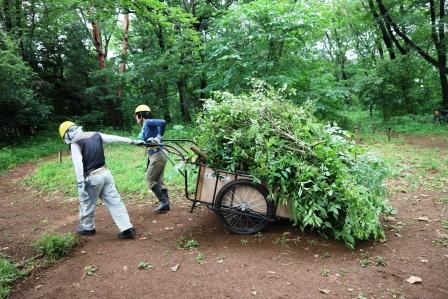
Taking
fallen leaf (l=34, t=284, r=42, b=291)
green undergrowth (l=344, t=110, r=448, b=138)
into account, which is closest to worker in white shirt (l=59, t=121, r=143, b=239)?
fallen leaf (l=34, t=284, r=42, b=291)

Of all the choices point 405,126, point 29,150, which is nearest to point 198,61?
point 29,150

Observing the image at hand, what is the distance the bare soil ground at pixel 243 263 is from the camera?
3.72 meters

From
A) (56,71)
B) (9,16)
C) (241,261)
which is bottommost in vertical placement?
(241,261)

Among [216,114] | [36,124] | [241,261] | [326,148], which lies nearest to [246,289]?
[241,261]

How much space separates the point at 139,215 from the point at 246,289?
10.8ft

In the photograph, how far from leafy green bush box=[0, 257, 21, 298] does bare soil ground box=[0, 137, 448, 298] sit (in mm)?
129

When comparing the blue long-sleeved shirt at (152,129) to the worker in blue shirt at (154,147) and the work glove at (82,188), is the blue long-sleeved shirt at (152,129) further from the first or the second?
the work glove at (82,188)

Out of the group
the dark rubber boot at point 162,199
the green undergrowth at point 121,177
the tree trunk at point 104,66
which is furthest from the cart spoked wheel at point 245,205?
the tree trunk at point 104,66

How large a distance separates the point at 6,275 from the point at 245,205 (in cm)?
324

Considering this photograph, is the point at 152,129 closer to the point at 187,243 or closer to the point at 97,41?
the point at 187,243

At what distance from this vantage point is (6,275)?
420 centimetres

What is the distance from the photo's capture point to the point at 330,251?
4418 millimetres

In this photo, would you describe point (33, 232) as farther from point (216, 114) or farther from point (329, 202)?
point (329, 202)

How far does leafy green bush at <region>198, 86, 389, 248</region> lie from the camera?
440 centimetres
